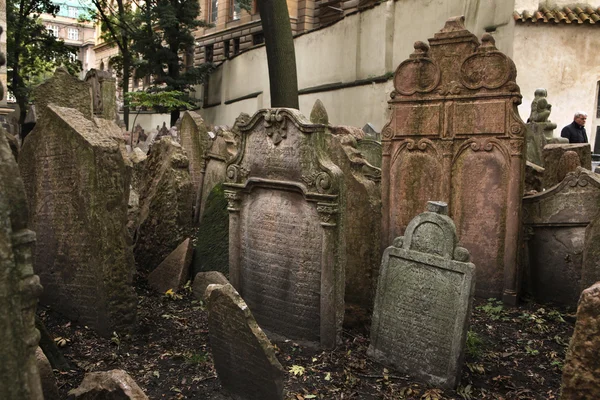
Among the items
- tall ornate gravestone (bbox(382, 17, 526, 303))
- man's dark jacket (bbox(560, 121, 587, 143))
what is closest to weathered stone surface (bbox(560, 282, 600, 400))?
tall ornate gravestone (bbox(382, 17, 526, 303))

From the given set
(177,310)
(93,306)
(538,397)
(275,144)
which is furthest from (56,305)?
(538,397)

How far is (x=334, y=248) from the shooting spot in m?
4.53

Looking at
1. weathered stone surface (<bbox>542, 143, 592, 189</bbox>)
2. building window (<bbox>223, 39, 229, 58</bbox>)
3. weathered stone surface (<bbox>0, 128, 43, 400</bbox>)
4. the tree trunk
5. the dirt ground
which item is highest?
building window (<bbox>223, 39, 229, 58</bbox>)

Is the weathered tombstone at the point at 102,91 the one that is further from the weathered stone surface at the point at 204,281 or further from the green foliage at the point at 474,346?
the green foliage at the point at 474,346

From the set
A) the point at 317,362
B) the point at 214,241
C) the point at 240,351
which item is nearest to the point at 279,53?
the point at 214,241

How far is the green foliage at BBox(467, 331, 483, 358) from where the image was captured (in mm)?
4575

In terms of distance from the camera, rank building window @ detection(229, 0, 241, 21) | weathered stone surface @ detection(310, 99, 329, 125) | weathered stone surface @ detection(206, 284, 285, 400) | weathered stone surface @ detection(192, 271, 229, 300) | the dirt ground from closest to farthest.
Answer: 1. weathered stone surface @ detection(206, 284, 285, 400)
2. the dirt ground
3. weathered stone surface @ detection(192, 271, 229, 300)
4. weathered stone surface @ detection(310, 99, 329, 125)
5. building window @ detection(229, 0, 241, 21)

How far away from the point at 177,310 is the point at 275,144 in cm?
193

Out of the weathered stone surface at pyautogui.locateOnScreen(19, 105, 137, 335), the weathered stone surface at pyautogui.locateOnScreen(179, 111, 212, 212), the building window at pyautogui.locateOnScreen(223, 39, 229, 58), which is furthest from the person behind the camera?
the building window at pyautogui.locateOnScreen(223, 39, 229, 58)

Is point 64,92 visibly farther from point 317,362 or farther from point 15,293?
point 15,293

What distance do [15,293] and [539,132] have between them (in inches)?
376

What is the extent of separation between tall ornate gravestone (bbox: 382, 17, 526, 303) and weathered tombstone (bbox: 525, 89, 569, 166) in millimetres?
2928

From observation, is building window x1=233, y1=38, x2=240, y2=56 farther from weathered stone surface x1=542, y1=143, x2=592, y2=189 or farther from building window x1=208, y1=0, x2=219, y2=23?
weathered stone surface x1=542, y1=143, x2=592, y2=189

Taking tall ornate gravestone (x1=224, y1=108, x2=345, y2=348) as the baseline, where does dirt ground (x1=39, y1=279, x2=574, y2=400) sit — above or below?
below
